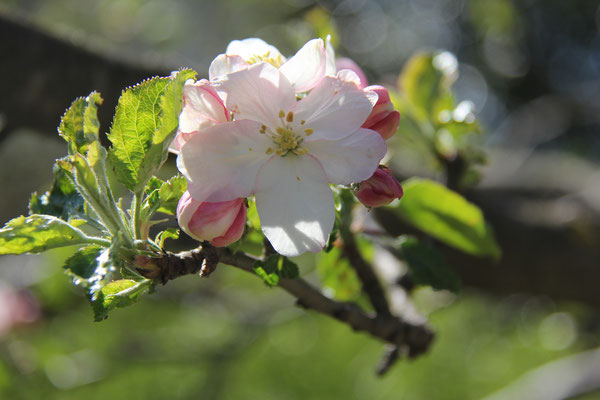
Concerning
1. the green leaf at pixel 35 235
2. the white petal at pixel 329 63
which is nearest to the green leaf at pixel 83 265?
the green leaf at pixel 35 235

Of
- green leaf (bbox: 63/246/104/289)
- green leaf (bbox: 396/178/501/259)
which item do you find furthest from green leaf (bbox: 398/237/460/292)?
green leaf (bbox: 63/246/104/289)

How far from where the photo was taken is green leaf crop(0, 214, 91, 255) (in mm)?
583

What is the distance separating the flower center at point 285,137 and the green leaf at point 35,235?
24 cm

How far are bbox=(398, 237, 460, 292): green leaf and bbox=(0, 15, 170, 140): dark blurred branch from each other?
912mm

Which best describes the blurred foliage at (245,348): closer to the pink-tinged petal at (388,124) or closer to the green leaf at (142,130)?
the pink-tinged petal at (388,124)

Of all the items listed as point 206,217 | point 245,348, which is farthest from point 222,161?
point 245,348

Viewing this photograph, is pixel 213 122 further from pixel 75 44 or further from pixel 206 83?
pixel 75 44

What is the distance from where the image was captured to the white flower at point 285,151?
607 mm

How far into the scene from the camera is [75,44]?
151cm

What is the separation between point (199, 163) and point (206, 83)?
9 cm

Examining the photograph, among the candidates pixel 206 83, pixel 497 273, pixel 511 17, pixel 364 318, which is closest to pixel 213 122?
pixel 206 83

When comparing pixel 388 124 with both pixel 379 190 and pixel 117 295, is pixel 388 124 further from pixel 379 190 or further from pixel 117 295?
pixel 117 295

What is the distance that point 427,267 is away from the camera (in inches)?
37.6

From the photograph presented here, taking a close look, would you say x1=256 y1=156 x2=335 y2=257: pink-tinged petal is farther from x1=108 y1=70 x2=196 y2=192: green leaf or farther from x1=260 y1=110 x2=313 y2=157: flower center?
x1=108 y1=70 x2=196 y2=192: green leaf
